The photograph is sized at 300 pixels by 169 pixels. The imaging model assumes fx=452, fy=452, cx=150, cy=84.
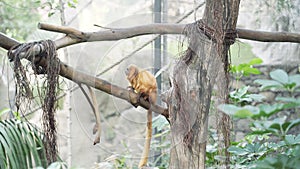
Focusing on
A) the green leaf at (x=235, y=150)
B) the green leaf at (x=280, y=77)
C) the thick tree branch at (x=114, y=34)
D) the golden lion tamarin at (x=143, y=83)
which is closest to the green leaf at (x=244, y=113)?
the green leaf at (x=280, y=77)

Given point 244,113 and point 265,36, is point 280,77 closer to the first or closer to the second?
point 244,113

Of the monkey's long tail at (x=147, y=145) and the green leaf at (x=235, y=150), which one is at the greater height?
the green leaf at (x=235, y=150)

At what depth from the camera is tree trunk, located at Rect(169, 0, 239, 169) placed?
57.9 inches

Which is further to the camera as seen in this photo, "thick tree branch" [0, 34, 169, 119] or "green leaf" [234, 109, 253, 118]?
"thick tree branch" [0, 34, 169, 119]

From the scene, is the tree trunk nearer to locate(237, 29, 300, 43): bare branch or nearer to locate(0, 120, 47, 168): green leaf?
locate(237, 29, 300, 43): bare branch

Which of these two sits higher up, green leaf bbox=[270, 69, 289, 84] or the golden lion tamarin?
green leaf bbox=[270, 69, 289, 84]

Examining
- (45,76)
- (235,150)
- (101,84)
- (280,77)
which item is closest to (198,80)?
(235,150)

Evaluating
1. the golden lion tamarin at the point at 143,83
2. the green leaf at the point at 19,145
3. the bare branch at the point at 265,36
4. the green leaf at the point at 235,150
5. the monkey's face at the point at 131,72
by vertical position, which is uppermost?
the bare branch at the point at 265,36

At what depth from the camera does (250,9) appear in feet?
12.6

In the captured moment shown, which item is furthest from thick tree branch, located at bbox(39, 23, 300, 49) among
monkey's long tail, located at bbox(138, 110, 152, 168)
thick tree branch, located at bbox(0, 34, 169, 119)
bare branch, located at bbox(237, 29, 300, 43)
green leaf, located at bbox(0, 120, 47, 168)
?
green leaf, located at bbox(0, 120, 47, 168)

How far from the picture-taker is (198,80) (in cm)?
148

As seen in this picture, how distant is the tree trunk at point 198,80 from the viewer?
147 cm

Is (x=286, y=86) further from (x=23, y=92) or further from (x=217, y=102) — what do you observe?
(x=23, y=92)

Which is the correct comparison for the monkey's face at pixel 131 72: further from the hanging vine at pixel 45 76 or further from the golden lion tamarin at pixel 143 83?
the hanging vine at pixel 45 76
